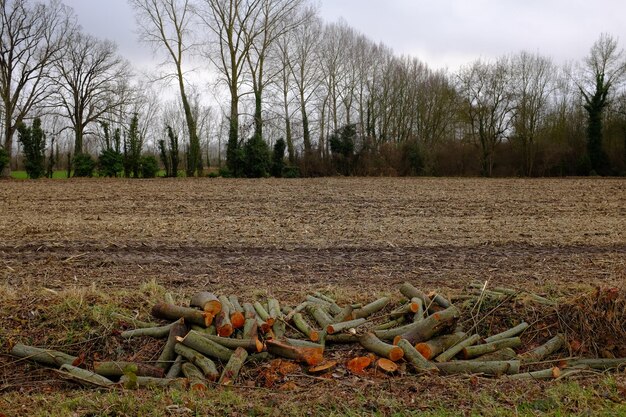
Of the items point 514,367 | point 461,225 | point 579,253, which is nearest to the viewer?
point 514,367

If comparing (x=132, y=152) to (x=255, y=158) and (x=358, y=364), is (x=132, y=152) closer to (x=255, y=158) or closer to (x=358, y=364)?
(x=255, y=158)

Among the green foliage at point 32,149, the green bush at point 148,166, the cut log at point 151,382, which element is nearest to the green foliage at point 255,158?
the green bush at point 148,166

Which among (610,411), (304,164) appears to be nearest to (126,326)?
(610,411)

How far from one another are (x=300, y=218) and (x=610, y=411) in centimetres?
1165

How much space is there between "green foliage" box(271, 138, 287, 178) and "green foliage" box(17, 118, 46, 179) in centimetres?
1611

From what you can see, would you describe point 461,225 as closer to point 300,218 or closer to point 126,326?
point 300,218

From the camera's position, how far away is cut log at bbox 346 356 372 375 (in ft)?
17.9

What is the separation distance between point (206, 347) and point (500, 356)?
324 cm

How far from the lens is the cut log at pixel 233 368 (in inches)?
207

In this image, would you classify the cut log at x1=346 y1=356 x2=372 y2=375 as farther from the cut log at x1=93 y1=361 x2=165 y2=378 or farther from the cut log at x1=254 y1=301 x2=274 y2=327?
the cut log at x1=93 y1=361 x2=165 y2=378

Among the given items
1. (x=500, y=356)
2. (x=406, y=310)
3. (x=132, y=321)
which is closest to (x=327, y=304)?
(x=406, y=310)

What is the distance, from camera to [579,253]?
10625mm

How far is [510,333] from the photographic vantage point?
6266mm

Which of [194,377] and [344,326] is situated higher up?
[344,326]
